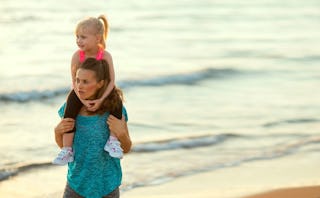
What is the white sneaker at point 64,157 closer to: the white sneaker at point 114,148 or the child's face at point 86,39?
the white sneaker at point 114,148

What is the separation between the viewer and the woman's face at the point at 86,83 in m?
5.33

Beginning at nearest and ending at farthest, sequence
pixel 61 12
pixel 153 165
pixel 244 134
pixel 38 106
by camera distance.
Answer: pixel 153 165, pixel 244 134, pixel 38 106, pixel 61 12

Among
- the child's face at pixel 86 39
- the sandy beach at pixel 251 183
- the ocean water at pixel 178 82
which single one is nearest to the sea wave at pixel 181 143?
the ocean water at pixel 178 82

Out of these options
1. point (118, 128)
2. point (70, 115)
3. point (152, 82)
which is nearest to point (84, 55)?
point (70, 115)

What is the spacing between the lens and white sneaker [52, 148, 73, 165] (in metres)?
5.35

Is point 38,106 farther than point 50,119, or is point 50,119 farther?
point 38,106

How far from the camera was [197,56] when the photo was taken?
19453 millimetres

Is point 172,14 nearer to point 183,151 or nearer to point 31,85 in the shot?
point 31,85

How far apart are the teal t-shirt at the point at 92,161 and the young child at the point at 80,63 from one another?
4 centimetres

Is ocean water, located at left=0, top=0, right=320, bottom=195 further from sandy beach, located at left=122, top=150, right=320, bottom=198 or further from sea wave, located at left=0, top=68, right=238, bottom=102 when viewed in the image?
sandy beach, located at left=122, top=150, right=320, bottom=198

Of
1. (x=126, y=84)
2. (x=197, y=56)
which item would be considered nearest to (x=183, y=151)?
(x=126, y=84)

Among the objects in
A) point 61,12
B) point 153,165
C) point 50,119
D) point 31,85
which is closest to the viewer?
point 153,165

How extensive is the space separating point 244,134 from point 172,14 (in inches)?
687

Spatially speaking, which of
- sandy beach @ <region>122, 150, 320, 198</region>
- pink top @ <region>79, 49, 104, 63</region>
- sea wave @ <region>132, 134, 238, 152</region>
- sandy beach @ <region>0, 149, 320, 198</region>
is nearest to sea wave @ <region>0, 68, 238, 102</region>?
sea wave @ <region>132, 134, 238, 152</region>
